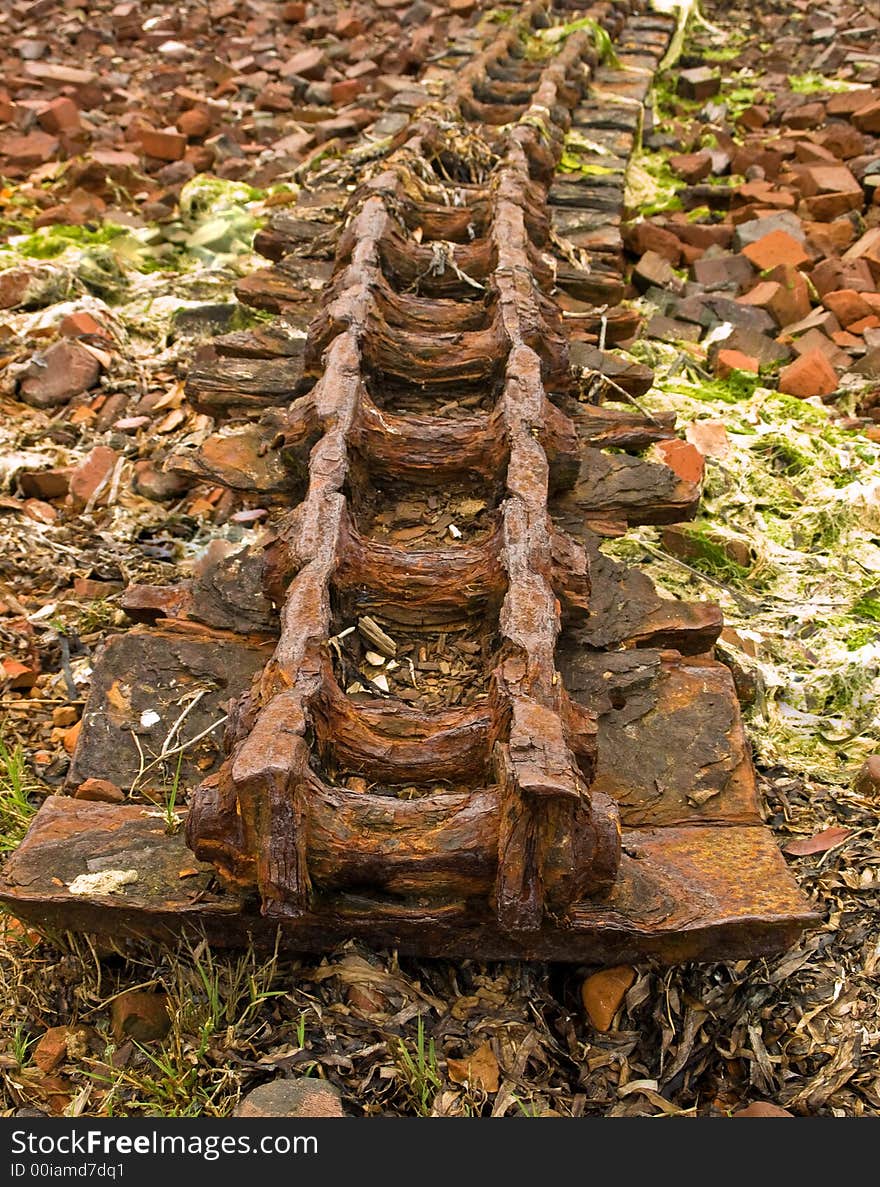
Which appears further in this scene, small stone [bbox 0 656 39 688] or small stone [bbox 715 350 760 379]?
small stone [bbox 715 350 760 379]

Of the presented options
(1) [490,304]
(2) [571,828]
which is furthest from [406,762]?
(1) [490,304]

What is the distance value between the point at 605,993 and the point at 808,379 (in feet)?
9.94

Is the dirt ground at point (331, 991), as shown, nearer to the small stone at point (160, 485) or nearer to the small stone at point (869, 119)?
the small stone at point (160, 485)

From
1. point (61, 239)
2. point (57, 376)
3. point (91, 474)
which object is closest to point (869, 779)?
point (91, 474)

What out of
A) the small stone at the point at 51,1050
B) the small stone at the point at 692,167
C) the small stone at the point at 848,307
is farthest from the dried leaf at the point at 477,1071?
the small stone at the point at 692,167

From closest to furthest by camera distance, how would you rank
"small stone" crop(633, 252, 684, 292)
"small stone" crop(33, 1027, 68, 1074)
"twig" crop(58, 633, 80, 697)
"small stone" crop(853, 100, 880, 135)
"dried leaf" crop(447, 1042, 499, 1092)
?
1. "dried leaf" crop(447, 1042, 499, 1092)
2. "small stone" crop(33, 1027, 68, 1074)
3. "twig" crop(58, 633, 80, 697)
4. "small stone" crop(633, 252, 684, 292)
5. "small stone" crop(853, 100, 880, 135)

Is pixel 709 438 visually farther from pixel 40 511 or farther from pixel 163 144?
pixel 163 144

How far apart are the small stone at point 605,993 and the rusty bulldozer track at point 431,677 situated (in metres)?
0.06

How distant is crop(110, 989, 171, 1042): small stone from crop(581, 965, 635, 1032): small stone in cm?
78

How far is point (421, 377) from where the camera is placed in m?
3.65

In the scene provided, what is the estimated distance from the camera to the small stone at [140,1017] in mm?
2398

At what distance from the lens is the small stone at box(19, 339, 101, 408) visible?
4852mm

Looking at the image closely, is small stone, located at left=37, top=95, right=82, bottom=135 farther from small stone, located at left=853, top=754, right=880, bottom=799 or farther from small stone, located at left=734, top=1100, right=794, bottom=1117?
small stone, located at left=734, top=1100, right=794, bottom=1117

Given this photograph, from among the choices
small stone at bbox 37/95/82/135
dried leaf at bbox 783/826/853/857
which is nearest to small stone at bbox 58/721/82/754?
dried leaf at bbox 783/826/853/857
